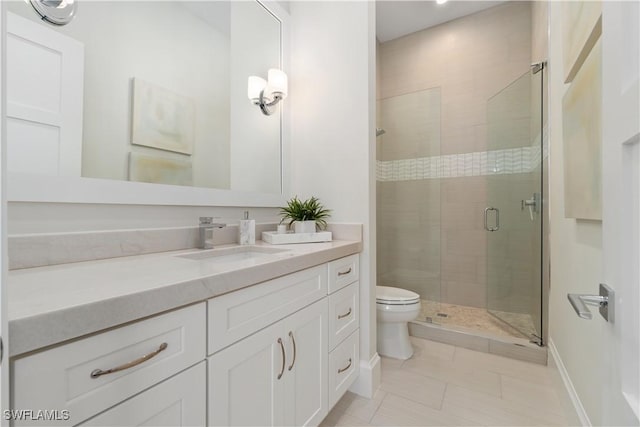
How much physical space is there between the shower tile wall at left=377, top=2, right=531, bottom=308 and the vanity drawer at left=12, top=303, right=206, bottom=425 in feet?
7.71

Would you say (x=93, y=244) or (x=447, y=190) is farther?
(x=447, y=190)

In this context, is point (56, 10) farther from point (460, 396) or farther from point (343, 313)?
point (460, 396)

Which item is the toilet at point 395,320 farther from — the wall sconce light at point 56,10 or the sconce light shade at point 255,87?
the wall sconce light at point 56,10

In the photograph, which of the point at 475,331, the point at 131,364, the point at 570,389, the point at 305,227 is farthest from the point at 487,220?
the point at 131,364

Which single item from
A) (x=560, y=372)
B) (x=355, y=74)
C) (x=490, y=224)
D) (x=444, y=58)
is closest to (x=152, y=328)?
(x=355, y=74)

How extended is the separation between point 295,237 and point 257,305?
68cm

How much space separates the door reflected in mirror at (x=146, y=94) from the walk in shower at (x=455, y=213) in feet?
4.73

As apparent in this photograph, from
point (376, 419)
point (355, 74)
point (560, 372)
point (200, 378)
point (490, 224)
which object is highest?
point (355, 74)

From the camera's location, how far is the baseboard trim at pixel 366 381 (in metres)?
1.62

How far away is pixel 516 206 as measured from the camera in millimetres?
2406

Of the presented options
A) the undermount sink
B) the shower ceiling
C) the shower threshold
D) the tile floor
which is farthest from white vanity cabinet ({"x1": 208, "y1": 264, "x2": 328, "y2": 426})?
the shower ceiling

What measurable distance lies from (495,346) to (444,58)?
265cm

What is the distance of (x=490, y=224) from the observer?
8.75 ft

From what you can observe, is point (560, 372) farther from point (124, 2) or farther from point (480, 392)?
point (124, 2)
